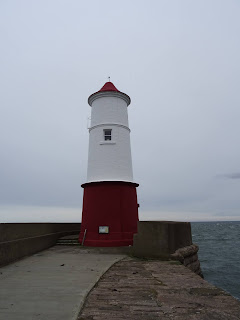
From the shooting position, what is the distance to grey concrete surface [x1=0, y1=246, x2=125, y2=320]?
3.97 metres

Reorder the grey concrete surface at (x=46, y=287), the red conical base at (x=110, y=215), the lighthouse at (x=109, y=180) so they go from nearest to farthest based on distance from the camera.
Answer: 1. the grey concrete surface at (x=46, y=287)
2. the red conical base at (x=110, y=215)
3. the lighthouse at (x=109, y=180)

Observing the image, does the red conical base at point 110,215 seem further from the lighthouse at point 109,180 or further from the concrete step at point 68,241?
the concrete step at point 68,241

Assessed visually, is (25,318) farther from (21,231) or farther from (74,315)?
(21,231)

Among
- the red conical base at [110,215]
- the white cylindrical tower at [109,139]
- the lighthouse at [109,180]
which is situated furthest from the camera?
the white cylindrical tower at [109,139]

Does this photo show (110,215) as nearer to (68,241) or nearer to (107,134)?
(68,241)

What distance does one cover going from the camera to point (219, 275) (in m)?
15.7

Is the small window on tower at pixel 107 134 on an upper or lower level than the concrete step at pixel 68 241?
upper

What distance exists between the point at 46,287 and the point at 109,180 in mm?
7244

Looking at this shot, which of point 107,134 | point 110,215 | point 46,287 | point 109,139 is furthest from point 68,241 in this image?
point 46,287

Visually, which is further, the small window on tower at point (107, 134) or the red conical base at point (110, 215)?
the small window on tower at point (107, 134)

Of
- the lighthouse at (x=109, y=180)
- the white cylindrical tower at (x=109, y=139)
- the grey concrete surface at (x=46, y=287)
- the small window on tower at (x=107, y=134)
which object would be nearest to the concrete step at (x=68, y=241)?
the lighthouse at (x=109, y=180)

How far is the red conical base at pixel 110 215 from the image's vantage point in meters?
11.9

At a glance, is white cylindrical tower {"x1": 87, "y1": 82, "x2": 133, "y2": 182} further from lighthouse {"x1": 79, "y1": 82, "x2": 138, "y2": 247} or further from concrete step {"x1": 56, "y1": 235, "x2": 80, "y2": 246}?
concrete step {"x1": 56, "y1": 235, "x2": 80, "y2": 246}

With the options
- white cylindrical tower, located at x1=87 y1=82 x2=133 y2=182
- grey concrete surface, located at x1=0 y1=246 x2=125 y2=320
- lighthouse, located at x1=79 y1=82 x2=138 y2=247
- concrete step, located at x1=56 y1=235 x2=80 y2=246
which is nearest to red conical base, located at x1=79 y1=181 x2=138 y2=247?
lighthouse, located at x1=79 y1=82 x2=138 y2=247
